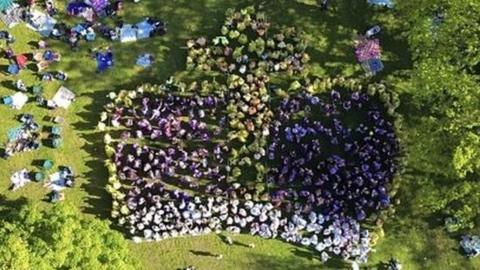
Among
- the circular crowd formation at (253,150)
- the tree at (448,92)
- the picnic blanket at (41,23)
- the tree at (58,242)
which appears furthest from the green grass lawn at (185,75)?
the tree at (58,242)

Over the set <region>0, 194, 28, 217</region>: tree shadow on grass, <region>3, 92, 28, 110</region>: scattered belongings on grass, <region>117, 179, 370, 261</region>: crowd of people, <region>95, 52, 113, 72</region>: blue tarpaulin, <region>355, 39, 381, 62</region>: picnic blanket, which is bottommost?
<region>0, 194, 28, 217</region>: tree shadow on grass

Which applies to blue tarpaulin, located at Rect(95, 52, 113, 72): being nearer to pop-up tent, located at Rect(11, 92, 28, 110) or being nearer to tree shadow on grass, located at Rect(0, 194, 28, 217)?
pop-up tent, located at Rect(11, 92, 28, 110)

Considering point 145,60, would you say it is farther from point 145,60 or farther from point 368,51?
point 368,51

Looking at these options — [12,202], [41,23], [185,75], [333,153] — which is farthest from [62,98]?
[333,153]

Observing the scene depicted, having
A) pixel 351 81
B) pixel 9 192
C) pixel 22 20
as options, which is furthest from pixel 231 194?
pixel 22 20

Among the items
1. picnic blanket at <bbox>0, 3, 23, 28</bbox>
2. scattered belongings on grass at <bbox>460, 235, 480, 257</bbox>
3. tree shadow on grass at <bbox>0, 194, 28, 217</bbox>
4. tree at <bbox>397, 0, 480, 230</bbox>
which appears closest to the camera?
tree at <bbox>397, 0, 480, 230</bbox>

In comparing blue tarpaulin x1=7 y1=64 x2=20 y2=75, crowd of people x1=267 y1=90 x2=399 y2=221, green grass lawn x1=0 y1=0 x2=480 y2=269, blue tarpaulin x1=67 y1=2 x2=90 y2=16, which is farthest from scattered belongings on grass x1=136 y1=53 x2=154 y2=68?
crowd of people x1=267 y1=90 x2=399 y2=221
